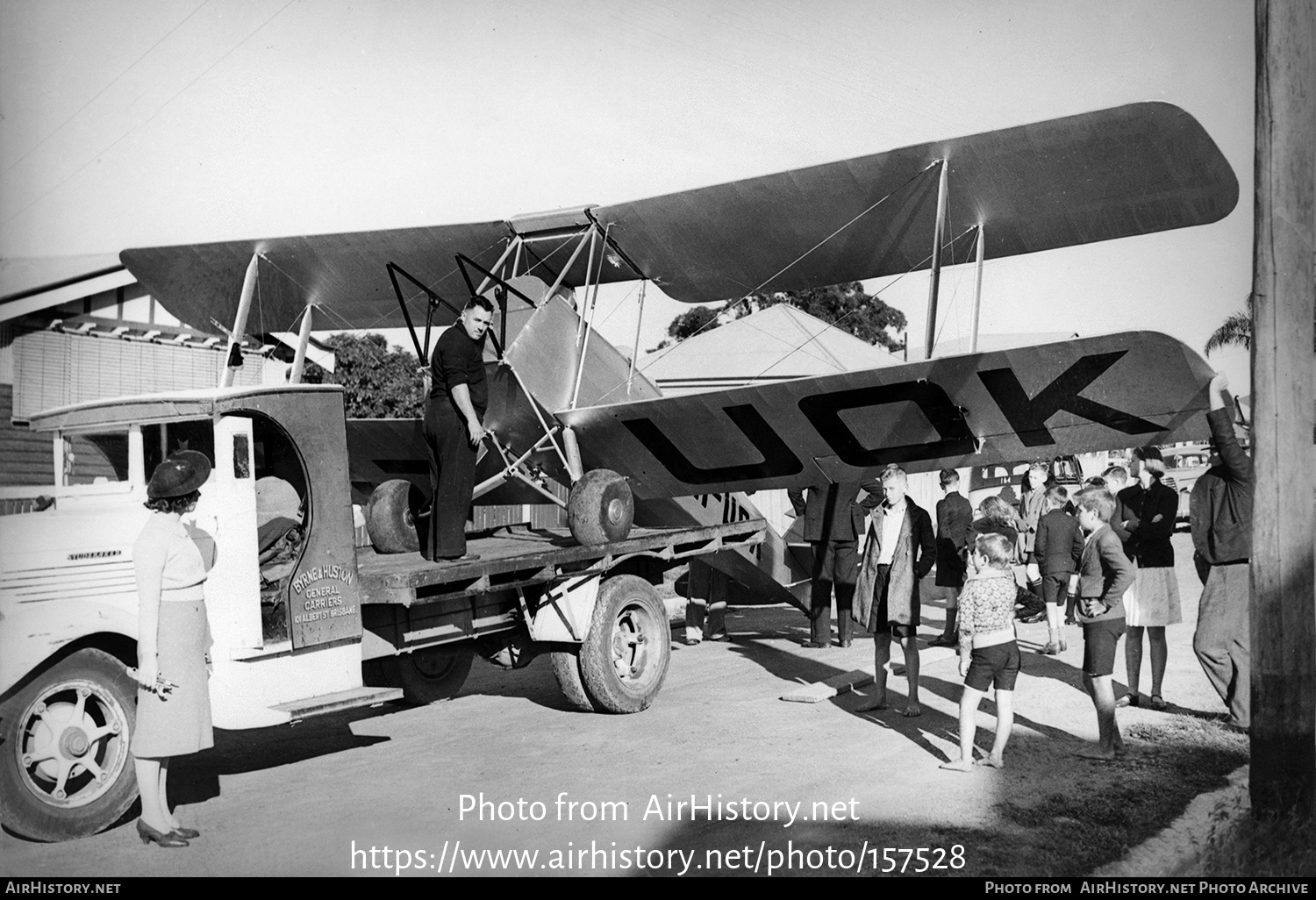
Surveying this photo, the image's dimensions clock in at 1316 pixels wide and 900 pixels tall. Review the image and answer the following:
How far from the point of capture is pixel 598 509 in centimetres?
684

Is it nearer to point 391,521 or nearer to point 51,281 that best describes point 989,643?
point 391,521

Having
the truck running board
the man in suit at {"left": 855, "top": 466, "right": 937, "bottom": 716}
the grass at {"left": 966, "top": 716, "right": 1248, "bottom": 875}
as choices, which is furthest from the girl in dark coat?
the truck running board

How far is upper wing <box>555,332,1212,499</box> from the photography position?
6.12 metres

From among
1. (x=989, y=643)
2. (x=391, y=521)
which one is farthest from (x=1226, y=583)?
(x=391, y=521)

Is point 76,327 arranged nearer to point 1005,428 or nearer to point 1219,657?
point 1005,428

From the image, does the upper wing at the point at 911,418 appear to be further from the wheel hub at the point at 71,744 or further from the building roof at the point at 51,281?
the building roof at the point at 51,281

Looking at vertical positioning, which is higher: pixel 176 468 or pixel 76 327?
pixel 76 327

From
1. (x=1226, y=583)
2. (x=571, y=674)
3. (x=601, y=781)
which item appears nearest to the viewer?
(x=601, y=781)

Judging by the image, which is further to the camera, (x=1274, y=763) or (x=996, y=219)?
(x=996, y=219)

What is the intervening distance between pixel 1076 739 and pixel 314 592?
14.9 ft

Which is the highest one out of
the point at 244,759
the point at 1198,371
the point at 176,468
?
the point at 1198,371

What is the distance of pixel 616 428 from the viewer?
25.1 ft

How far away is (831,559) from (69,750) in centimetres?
710

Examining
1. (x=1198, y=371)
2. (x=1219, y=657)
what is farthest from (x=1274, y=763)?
(x=1198, y=371)
